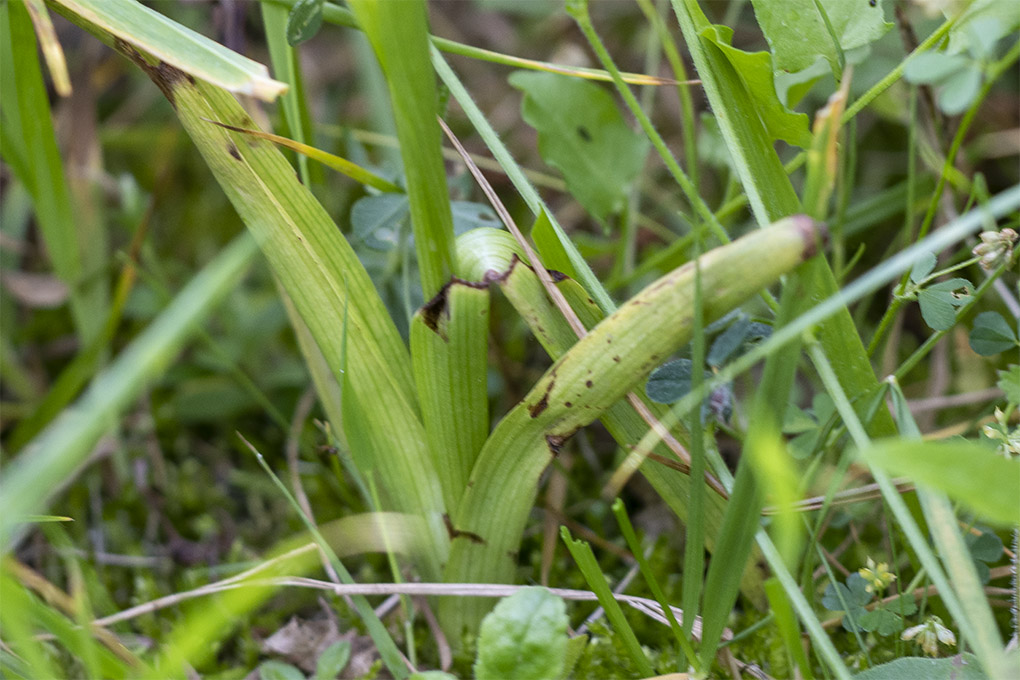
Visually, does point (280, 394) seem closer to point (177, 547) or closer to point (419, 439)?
point (177, 547)

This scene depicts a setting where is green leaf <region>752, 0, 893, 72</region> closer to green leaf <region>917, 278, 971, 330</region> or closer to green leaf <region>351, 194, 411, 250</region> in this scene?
A: green leaf <region>917, 278, 971, 330</region>

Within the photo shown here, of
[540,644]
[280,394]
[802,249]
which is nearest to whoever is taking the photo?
[802,249]

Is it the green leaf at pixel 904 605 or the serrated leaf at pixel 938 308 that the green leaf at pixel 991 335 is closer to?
the serrated leaf at pixel 938 308

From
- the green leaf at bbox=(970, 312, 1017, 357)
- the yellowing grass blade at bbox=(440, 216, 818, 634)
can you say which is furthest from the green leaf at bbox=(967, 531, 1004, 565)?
the yellowing grass blade at bbox=(440, 216, 818, 634)

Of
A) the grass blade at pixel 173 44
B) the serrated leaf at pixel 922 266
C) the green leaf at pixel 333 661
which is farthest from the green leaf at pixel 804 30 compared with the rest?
the green leaf at pixel 333 661

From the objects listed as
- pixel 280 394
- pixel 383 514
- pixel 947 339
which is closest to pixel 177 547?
pixel 280 394
